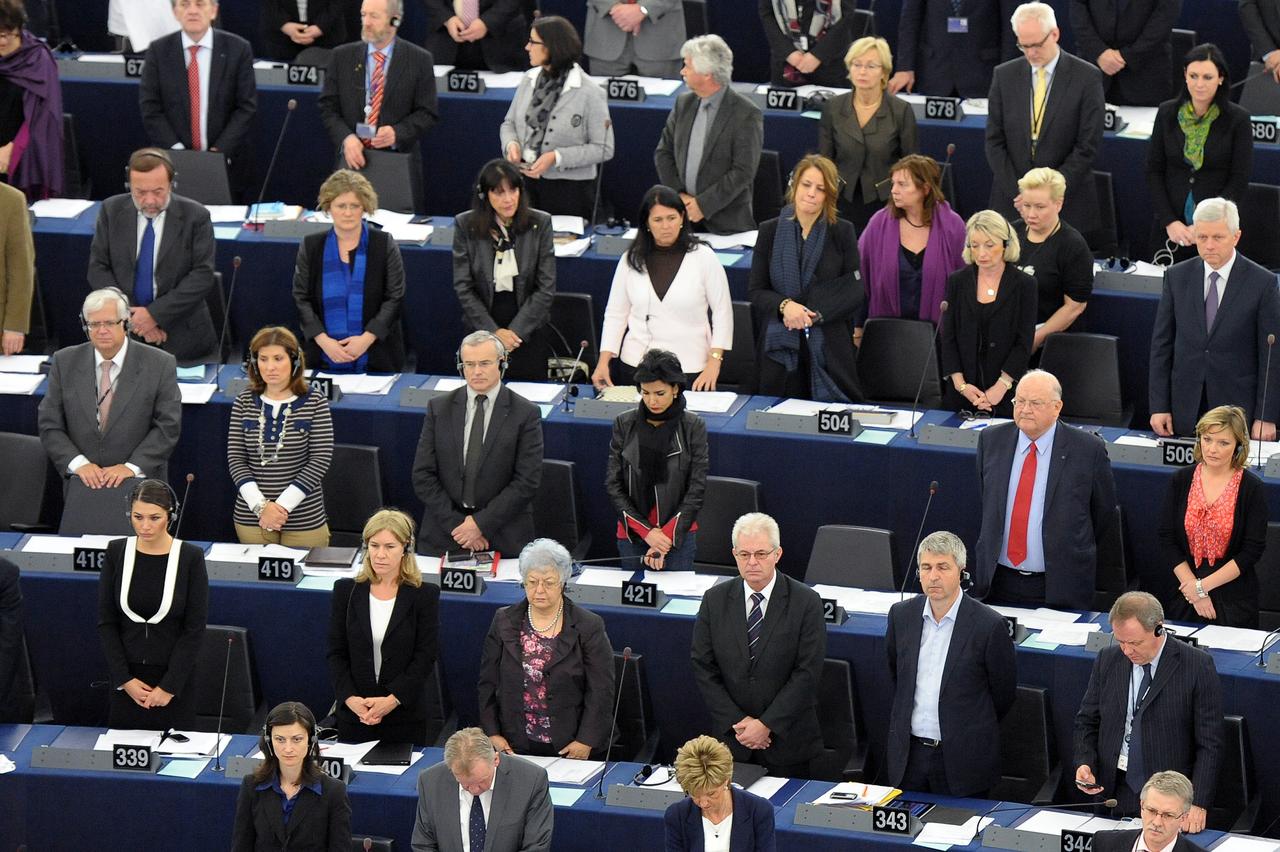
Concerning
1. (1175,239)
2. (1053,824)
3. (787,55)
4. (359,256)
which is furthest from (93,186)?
(1053,824)

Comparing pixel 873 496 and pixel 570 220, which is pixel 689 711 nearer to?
pixel 873 496

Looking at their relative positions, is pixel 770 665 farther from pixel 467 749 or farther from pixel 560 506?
pixel 560 506

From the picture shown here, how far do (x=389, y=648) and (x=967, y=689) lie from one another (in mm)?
1930

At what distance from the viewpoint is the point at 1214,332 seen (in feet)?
28.5

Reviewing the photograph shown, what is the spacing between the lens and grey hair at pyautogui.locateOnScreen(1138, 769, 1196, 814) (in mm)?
6492

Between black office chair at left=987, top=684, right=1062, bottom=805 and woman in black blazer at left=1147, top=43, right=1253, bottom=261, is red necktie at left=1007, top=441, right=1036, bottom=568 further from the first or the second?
woman in black blazer at left=1147, top=43, right=1253, bottom=261

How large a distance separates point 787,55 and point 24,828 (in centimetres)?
515

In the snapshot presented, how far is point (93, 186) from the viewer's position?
11.2 metres

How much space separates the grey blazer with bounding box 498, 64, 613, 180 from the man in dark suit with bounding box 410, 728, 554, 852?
11.8 ft

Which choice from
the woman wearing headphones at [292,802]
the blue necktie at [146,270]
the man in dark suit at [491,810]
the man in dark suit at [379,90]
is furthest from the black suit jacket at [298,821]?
the man in dark suit at [379,90]

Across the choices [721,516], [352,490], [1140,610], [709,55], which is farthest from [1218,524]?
[352,490]

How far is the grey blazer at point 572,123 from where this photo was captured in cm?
998

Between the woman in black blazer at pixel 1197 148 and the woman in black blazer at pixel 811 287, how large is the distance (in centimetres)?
146

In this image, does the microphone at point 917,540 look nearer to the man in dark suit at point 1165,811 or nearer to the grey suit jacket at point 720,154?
the man in dark suit at point 1165,811
